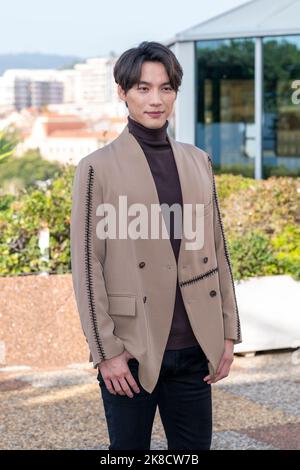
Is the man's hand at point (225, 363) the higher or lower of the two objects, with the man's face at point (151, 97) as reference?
lower

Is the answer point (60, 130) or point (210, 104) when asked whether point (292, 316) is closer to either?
point (210, 104)

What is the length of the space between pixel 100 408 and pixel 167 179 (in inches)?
139

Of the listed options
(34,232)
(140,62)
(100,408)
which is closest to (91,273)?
(140,62)

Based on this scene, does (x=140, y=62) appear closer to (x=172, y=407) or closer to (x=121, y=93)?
(x=121, y=93)

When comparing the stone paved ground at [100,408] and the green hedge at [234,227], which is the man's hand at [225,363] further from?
the green hedge at [234,227]

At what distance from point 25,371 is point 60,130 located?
295ft

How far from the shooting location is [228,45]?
15.8 m

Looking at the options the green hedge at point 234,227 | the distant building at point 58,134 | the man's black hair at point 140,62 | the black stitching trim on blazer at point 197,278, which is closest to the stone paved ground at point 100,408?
the green hedge at point 234,227

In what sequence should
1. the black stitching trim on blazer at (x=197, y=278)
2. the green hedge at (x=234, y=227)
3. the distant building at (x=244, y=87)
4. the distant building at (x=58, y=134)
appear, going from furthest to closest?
the distant building at (x=58, y=134) < the distant building at (x=244, y=87) < the green hedge at (x=234, y=227) < the black stitching trim on blazer at (x=197, y=278)

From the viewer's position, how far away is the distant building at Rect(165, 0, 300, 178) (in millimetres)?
15641

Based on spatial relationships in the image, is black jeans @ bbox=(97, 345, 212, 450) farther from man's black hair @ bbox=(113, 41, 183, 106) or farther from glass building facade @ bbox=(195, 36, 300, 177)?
glass building facade @ bbox=(195, 36, 300, 177)

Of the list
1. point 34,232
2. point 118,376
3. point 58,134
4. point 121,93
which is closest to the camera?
point 118,376

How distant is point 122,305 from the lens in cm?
299

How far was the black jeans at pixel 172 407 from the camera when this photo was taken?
3.03 m
